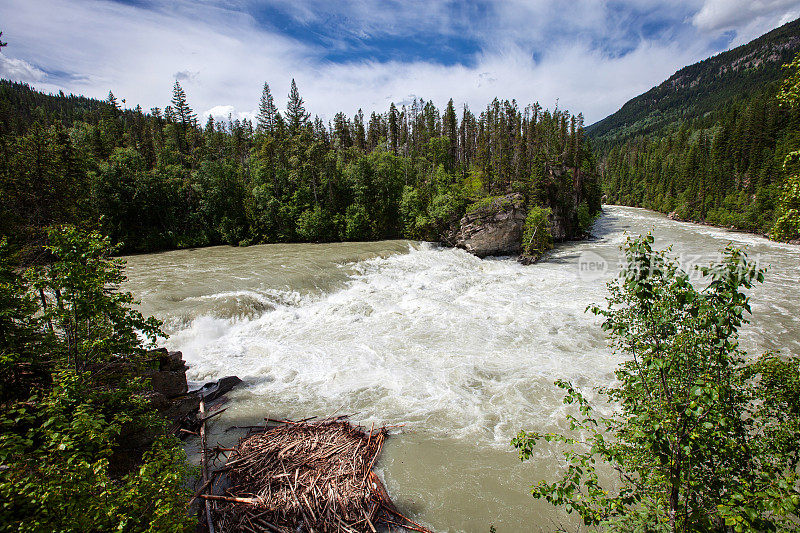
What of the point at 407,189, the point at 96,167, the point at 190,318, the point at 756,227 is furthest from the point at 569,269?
the point at 96,167

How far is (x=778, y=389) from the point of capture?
4238mm

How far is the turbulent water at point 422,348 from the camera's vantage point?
24.2 ft

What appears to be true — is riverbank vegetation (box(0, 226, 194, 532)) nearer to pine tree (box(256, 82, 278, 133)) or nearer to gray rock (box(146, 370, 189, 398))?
gray rock (box(146, 370, 189, 398))

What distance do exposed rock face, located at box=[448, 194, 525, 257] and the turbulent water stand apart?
5.10 m

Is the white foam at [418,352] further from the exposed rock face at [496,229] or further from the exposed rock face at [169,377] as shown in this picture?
the exposed rock face at [496,229]

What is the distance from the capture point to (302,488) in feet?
19.2

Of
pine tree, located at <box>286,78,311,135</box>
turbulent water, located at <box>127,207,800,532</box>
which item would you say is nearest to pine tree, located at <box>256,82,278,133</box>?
pine tree, located at <box>286,78,311,135</box>

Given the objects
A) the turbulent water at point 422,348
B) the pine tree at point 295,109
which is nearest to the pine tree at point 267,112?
the pine tree at point 295,109

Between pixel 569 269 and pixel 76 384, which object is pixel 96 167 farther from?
pixel 569 269

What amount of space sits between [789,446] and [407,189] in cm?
3976

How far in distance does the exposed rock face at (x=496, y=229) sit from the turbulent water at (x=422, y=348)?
510cm

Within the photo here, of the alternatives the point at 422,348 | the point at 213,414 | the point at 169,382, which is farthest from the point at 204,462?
the point at 422,348

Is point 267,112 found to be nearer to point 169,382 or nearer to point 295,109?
point 295,109

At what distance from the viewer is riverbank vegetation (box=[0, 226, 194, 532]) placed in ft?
9.59
